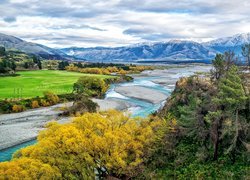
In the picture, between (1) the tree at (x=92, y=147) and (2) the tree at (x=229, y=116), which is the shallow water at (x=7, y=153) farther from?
(2) the tree at (x=229, y=116)

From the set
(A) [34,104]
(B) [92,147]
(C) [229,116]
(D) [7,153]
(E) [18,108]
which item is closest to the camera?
(B) [92,147]

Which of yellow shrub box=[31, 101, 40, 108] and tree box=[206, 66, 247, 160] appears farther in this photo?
yellow shrub box=[31, 101, 40, 108]

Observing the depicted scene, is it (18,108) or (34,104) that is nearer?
(18,108)

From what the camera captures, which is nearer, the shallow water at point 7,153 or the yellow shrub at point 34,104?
the shallow water at point 7,153

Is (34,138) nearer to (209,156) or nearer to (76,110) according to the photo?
(76,110)

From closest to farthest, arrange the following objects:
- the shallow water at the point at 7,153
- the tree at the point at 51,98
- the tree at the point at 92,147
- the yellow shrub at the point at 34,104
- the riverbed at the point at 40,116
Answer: the tree at the point at 92,147 < the shallow water at the point at 7,153 < the riverbed at the point at 40,116 < the yellow shrub at the point at 34,104 < the tree at the point at 51,98

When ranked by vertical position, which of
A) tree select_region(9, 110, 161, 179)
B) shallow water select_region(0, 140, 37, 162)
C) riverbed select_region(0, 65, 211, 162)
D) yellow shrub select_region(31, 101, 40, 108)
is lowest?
shallow water select_region(0, 140, 37, 162)

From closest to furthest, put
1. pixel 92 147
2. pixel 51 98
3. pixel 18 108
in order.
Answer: pixel 92 147, pixel 18 108, pixel 51 98

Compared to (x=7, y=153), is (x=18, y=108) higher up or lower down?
higher up

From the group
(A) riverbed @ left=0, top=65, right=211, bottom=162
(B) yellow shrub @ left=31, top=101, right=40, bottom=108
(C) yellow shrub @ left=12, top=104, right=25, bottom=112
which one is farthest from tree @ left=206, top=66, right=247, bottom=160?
(B) yellow shrub @ left=31, top=101, right=40, bottom=108

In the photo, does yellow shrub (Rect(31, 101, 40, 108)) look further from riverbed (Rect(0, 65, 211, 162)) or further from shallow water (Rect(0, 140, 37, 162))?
shallow water (Rect(0, 140, 37, 162))

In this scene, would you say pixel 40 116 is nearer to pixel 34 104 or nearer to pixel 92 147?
pixel 34 104

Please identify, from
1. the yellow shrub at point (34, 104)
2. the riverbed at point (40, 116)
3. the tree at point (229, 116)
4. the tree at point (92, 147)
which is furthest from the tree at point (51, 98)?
the tree at point (229, 116)

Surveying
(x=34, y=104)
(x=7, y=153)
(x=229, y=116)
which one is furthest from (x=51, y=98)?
(x=229, y=116)
